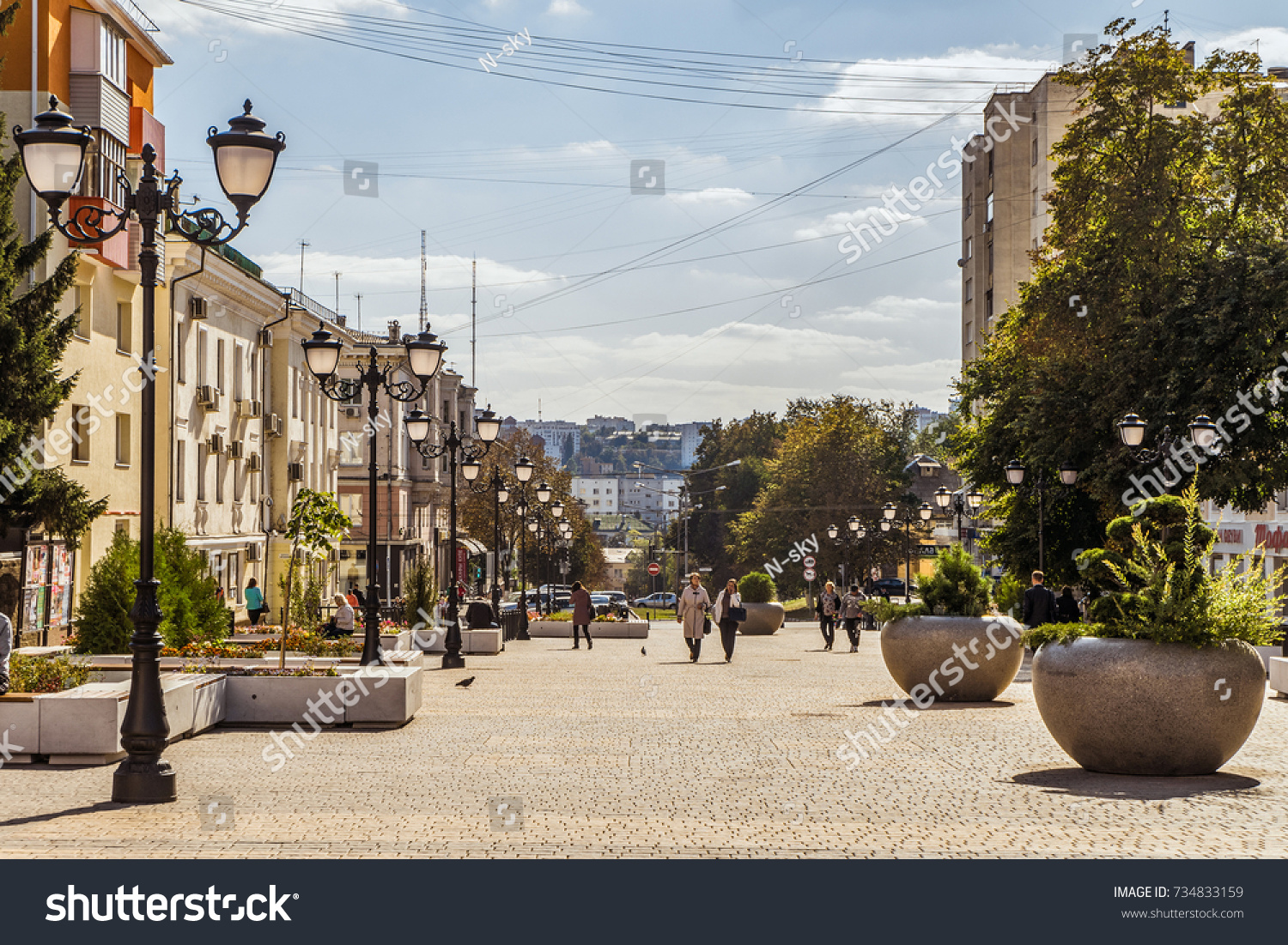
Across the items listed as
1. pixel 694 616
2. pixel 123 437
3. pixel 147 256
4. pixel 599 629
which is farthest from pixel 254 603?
pixel 147 256

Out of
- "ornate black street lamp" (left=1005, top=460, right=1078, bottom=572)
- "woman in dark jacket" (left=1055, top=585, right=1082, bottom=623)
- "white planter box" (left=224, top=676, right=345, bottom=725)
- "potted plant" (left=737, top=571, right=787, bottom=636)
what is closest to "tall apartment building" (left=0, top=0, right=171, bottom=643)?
"white planter box" (left=224, top=676, right=345, bottom=725)

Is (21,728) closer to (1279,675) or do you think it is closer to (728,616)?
(1279,675)

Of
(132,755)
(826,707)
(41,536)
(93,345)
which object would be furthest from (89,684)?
(93,345)

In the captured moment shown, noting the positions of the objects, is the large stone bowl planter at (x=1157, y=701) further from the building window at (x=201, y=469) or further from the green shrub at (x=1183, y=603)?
the building window at (x=201, y=469)

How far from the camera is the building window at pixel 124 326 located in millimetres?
33594

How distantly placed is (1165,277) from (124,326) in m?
24.3

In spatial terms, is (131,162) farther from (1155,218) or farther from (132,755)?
(132,755)

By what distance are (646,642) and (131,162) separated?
709 inches

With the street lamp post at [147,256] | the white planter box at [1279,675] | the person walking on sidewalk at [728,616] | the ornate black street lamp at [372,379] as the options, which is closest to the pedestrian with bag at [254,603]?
the person walking on sidewalk at [728,616]

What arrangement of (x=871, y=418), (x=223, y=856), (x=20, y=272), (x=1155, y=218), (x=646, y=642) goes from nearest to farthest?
1. (x=223, y=856)
2. (x=20, y=272)
3. (x=1155, y=218)
4. (x=646, y=642)
5. (x=871, y=418)

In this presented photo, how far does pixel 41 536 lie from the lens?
28625 mm

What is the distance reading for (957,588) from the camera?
1728cm

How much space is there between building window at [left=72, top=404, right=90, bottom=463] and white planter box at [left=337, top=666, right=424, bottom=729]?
1888 cm

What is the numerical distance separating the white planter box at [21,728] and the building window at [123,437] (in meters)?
22.9
